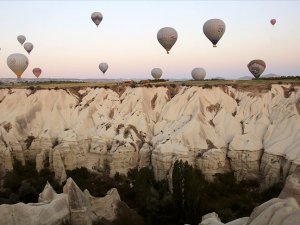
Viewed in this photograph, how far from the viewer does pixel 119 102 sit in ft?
127

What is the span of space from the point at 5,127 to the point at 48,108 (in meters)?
4.58

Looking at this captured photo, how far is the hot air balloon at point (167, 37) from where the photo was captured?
147 feet

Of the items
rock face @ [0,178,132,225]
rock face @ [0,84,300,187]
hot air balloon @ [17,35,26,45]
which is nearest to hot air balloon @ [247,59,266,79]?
rock face @ [0,84,300,187]

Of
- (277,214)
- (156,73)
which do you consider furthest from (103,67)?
(277,214)

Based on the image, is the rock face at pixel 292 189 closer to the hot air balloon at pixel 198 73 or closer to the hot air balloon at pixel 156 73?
the hot air balloon at pixel 198 73

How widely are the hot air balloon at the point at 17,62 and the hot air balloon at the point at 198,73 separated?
24.3 metres

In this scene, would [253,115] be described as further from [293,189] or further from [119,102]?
[293,189]

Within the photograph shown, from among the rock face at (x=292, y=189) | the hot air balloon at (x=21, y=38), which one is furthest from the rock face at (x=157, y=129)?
the hot air balloon at (x=21, y=38)

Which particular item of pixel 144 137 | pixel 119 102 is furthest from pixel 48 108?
pixel 144 137

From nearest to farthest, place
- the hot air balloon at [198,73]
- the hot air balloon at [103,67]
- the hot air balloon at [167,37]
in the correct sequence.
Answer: the hot air balloon at [167,37] → the hot air balloon at [198,73] → the hot air balloon at [103,67]

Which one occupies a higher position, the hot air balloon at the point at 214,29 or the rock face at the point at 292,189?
the hot air balloon at the point at 214,29

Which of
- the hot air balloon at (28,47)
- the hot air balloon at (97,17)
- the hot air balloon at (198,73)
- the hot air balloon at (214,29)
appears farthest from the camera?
the hot air balloon at (28,47)

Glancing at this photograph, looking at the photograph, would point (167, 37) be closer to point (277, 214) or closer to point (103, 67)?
point (103, 67)

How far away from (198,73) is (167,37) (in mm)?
16602
